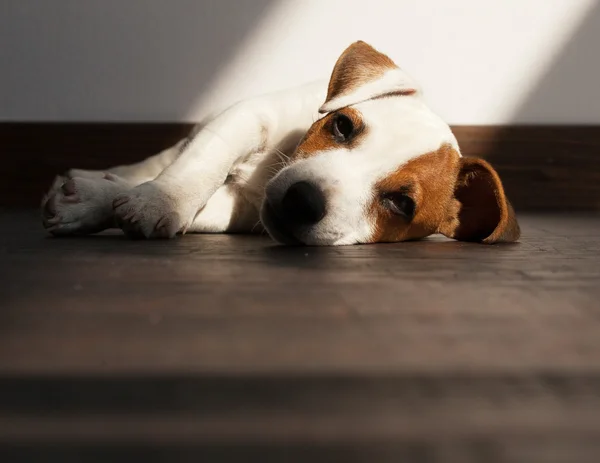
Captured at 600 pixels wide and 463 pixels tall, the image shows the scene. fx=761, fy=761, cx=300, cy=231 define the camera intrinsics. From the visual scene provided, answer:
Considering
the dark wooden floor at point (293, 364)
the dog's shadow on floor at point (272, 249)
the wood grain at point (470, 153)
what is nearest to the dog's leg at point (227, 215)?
the dog's shadow on floor at point (272, 249)

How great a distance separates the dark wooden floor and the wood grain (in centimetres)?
135

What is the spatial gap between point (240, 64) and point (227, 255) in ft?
4.26

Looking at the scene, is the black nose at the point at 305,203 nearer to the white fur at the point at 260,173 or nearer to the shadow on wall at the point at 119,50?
the white fur at the point at 260,173

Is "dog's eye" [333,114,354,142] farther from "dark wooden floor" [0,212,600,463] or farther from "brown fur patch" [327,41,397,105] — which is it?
"dark wooden floor" [0,212,600,463]

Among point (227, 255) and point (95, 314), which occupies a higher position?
point (95, 314)

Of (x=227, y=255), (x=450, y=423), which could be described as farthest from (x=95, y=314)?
(x=227, y=255)

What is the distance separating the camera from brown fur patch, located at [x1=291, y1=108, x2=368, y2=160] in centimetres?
141

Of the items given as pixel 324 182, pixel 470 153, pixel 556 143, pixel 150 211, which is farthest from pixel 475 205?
pixel 556 143

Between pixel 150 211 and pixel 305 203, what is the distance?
27cm

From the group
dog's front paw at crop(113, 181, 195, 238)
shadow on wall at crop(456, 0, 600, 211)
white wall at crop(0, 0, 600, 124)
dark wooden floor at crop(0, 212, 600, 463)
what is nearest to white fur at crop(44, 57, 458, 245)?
dog's front paw at crop(113, 181, 195, 238)

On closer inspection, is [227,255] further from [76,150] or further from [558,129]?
[558,129]

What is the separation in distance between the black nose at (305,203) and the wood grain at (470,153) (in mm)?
1085

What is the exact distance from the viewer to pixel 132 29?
2.29 metres

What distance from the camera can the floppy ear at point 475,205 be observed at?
1489 millimetres
